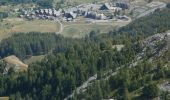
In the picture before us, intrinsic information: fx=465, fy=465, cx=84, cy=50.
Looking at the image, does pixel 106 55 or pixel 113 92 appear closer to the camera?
pixel 113 92

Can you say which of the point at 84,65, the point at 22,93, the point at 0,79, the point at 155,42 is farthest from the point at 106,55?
the point at 0,79

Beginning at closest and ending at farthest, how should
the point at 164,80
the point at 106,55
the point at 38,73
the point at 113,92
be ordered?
the point at 164,80 < the point at 113,92 < the point at 106,55 < the point at 38,73

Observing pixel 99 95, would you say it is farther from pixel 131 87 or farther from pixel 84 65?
pixel 84 65

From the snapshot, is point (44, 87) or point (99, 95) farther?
point (44, 87)

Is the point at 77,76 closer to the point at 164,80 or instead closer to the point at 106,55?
the point at 106,55

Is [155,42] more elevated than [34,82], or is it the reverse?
[155,42]

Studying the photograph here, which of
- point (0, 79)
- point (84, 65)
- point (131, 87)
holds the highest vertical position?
point (131, 87)

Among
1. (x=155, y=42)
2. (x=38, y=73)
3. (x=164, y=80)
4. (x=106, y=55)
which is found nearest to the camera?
(x=164, y=80)

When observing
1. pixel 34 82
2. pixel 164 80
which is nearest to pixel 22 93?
pixel 34 82

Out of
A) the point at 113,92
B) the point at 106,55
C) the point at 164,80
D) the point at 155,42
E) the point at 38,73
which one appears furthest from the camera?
the point at 38,73
